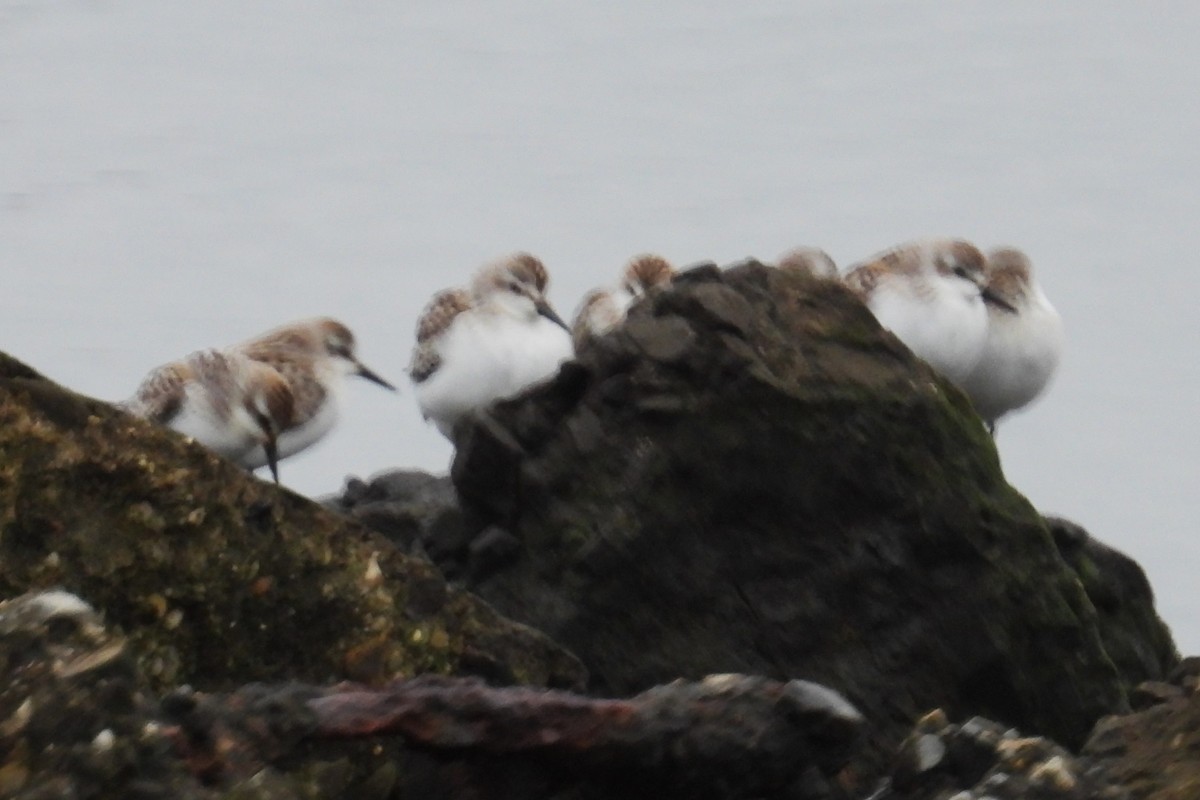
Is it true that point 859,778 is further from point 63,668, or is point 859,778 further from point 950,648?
point 63,668

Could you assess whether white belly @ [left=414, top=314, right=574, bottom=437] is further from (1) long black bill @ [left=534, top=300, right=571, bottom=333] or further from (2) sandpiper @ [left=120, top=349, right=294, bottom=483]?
(2) sandpiper @ [left=120, top=349, right=294, bottom=483]

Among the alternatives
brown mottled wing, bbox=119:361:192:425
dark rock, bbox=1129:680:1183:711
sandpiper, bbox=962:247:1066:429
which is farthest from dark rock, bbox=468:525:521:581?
sandpiper, bbox=962:247:1066:429

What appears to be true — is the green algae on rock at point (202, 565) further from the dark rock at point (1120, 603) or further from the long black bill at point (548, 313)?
the long black bill at point (548, 313)

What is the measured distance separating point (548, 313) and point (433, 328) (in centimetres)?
59

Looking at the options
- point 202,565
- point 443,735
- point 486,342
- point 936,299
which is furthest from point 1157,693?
point 486,342

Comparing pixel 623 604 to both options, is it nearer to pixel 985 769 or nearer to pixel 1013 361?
pixel 985 769

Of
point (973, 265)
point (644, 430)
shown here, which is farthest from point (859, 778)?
point (973, 265)

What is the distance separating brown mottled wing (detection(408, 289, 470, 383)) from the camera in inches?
487

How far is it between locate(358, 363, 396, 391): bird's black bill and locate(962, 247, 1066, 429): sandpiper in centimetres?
328

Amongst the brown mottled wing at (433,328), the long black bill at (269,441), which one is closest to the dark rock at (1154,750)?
the long black bill at (269,441)

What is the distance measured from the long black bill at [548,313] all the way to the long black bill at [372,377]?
4.01ft

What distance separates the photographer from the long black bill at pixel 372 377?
43.6 ft

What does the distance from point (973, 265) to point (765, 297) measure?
174 inches

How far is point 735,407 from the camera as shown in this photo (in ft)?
25.0
